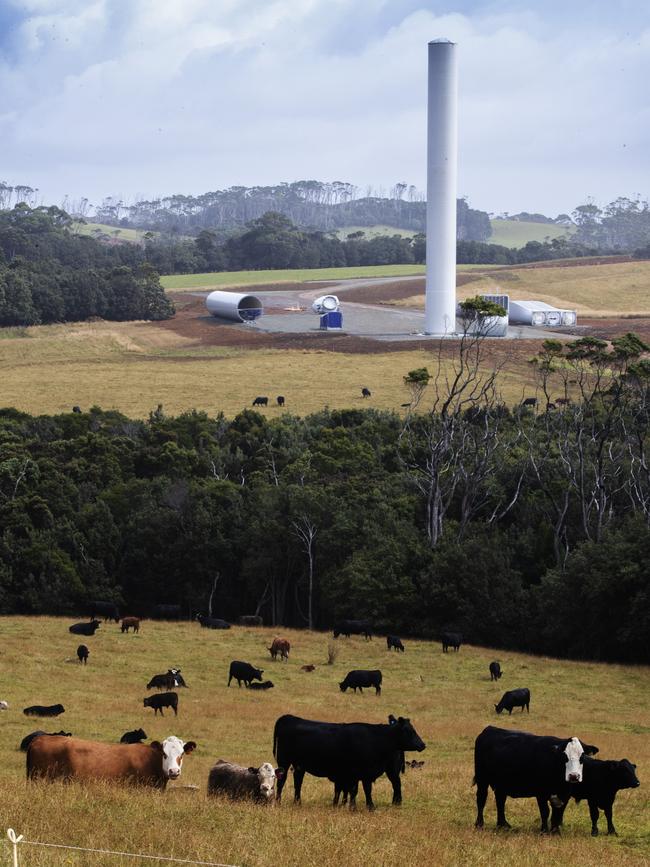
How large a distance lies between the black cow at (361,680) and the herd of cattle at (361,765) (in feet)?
56.4

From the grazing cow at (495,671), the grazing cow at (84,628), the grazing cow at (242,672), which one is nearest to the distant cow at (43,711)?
the grazing cow at (242,672)

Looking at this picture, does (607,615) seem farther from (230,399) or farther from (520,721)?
(230,399)

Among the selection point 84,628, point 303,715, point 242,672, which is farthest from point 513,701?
point 84,628

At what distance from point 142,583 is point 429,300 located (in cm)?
5009

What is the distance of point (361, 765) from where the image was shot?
1678 cm

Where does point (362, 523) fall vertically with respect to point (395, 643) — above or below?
above

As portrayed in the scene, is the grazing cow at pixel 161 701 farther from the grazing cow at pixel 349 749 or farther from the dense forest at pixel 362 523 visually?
the dense forest at pixel 362 523

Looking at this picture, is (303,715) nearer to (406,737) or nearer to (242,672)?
(242,672)

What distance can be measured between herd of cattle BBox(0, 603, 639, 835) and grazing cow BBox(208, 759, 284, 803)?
0.01 meters

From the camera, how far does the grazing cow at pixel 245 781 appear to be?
1675cm

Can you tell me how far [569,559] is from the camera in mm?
51906

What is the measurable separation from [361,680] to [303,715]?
17.8 ft

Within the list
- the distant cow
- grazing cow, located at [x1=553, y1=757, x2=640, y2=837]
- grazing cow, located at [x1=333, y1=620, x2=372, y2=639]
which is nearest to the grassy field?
the distant cow

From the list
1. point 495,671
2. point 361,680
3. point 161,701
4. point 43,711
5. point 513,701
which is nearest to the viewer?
point 43,711
